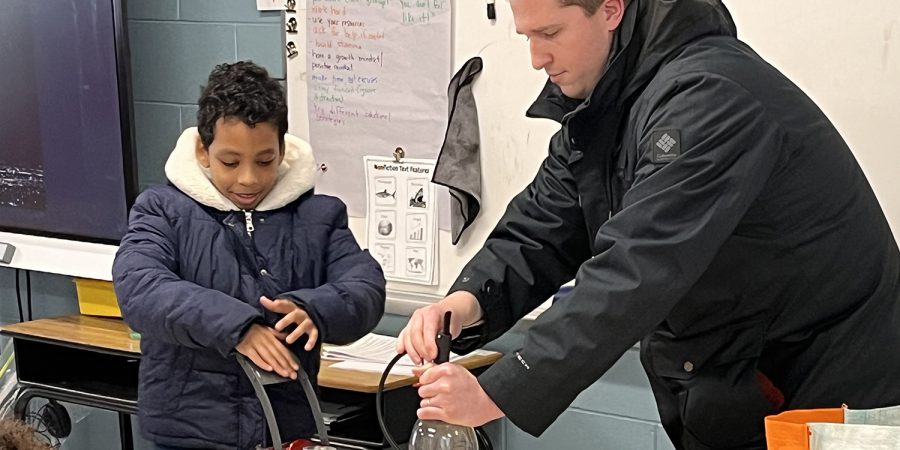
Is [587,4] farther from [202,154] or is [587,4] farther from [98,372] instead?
[98,372]

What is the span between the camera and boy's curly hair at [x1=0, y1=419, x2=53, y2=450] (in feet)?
5.25

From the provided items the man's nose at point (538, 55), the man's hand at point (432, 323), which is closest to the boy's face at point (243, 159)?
the man's hand at point (432, 323)

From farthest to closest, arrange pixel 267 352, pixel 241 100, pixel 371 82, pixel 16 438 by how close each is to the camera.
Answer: pixel 371 82
pixel 241 100
pixel 267 352
pixel 16 438

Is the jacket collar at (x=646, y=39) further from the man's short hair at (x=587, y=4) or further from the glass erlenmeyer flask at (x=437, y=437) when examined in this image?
the glass erlenmeyer flask at (x=437, y=437)

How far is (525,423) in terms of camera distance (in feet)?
5.01

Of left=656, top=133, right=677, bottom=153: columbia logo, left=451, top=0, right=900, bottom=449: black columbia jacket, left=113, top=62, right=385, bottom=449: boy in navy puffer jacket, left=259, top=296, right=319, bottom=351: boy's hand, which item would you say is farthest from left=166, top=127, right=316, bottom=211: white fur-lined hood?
left=656, top=133, right=677, bottom=153: columbia logo

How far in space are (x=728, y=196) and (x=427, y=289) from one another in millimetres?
1687

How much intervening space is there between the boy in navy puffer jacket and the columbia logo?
851 millimetres

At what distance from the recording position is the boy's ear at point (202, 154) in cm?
231

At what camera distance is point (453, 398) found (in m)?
1.48

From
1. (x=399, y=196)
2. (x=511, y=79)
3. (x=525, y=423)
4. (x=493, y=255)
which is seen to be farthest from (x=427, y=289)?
(x=525, y=423)

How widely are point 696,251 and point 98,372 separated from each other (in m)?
2.14

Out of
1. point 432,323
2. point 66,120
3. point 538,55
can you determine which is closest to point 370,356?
point 66,120

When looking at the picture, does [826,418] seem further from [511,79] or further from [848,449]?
[511,79]
